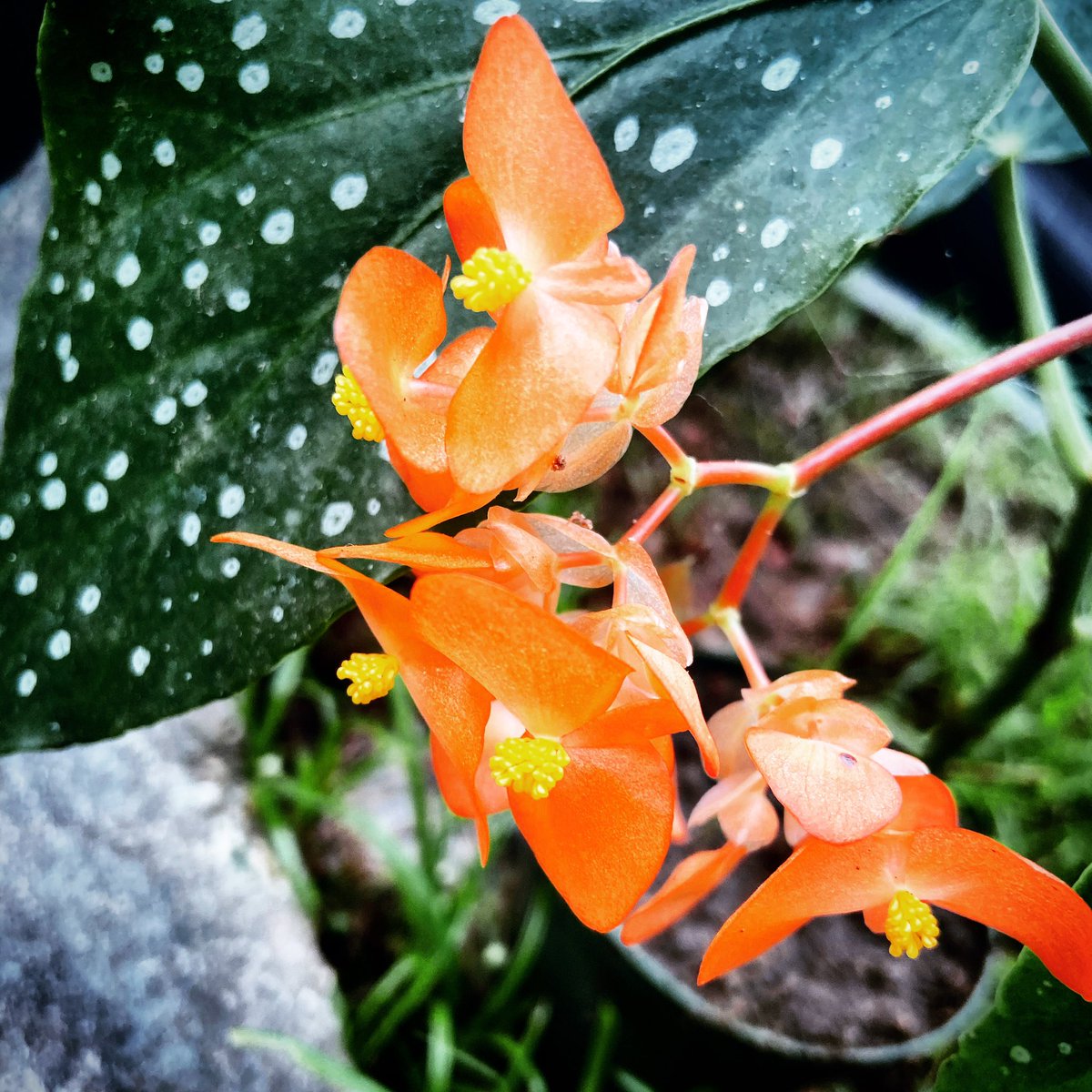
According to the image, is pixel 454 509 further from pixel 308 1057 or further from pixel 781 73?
pixel 308 1057

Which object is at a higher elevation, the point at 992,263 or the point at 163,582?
the point at 163,582

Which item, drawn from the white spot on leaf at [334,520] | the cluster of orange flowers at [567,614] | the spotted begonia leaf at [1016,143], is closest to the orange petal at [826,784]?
the cluster of orange flowers at [567,614]

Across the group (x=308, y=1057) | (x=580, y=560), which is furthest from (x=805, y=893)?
(x=308, y=1057)

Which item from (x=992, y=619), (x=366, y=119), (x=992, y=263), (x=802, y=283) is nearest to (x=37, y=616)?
(x=366, y=119)

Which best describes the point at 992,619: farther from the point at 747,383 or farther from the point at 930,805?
the point at 930,805

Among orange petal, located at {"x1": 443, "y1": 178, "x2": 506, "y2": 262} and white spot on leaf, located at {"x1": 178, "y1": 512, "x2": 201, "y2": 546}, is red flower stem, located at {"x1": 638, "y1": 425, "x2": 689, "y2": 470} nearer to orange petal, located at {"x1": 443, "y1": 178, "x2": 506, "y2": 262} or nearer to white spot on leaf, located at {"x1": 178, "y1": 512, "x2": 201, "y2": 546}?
orange petal, located at {"x1": 443, "y1": 178, "x2": 506, "y2": 262}

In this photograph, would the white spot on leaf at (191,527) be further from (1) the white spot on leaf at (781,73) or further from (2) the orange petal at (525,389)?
(1) the white spot on leaf at (781,73)
